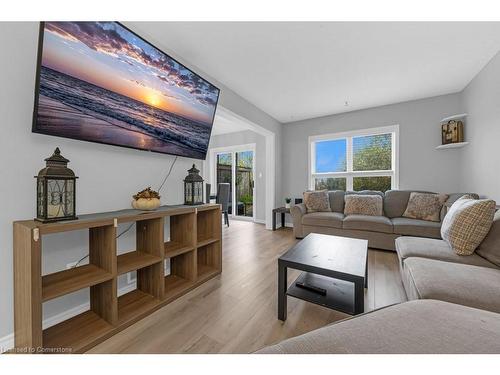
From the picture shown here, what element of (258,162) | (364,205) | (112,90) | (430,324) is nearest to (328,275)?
(430,324)

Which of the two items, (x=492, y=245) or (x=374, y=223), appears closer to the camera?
(x=492, y=245)

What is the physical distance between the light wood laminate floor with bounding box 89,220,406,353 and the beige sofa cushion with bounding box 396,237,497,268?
395 mm

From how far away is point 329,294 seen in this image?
151 centimetres

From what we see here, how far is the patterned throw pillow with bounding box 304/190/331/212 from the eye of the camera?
12.0 ft

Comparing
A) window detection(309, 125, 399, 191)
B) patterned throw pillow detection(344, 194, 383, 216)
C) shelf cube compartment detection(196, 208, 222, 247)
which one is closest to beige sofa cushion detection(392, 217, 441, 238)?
patterned throw pillow detection(344, 194, 383, 216)

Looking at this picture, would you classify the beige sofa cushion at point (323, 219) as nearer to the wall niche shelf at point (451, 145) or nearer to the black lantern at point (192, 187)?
the wall niche shelf at point (451, 145)

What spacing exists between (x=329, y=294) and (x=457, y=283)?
736mm

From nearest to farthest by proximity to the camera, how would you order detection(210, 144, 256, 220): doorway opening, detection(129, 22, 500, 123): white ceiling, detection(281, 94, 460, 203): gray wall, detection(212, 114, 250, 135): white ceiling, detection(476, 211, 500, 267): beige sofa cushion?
detection(476, 211, 500, 267): beige sofa cushion
detection(129, 22, 500, 123): white ceiling
detection(281, 94, 460, 203): gray wall
detection(212, 114, 250, 135): white ceiling
detection(210, 144, 256, 220): doorway opening

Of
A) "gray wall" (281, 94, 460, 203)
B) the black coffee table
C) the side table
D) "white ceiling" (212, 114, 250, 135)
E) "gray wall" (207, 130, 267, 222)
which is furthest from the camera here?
"gray wall" (207, 130, 267, 222)

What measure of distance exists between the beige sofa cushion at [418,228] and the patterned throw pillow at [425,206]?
0.13 meters

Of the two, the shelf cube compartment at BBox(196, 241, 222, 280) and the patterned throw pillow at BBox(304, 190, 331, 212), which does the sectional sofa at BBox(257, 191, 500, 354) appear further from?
the patterned throw pillow at BBox(304, 190, 331, 212)

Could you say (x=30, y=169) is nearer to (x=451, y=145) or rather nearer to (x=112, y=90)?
(x=112, y=90)

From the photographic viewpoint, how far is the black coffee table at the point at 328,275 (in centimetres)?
128

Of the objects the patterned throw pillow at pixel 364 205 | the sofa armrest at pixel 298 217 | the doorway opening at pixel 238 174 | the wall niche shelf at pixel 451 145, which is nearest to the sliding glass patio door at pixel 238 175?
the doorway opening at pixel 238 174
